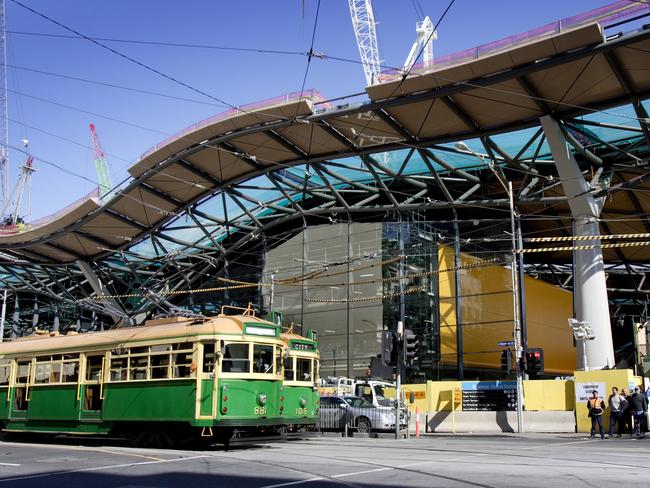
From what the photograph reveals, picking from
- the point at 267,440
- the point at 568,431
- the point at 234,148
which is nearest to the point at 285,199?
the point at 234,148

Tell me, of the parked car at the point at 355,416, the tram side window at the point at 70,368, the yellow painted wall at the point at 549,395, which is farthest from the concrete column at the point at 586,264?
the tram side window at the point at 70,368

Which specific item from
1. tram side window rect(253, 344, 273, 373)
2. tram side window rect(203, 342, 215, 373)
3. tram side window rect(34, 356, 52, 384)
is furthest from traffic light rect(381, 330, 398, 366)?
tram side window rect(34, 356, 52, 384)

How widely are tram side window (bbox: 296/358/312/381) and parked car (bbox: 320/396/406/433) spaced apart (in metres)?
4.85

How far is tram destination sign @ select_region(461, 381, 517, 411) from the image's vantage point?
26.4m

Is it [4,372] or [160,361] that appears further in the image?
[4,372]

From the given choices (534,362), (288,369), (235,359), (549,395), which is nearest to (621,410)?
(534,362)

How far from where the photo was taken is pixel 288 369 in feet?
61.4

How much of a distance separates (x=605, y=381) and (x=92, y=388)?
1674cm

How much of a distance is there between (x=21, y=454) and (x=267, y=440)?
5.39 m

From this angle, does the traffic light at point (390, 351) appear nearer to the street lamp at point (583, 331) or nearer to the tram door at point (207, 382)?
the tram door at point (207, 382)

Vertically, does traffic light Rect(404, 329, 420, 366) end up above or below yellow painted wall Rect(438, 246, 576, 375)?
below

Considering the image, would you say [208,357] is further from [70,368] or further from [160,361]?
[70,368]

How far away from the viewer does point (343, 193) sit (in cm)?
4053

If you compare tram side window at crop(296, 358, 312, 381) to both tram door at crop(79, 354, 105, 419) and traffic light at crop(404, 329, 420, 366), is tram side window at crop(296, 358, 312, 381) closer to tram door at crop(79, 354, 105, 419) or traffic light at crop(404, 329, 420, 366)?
traffic light at crop(404, 329, 420, 366)
